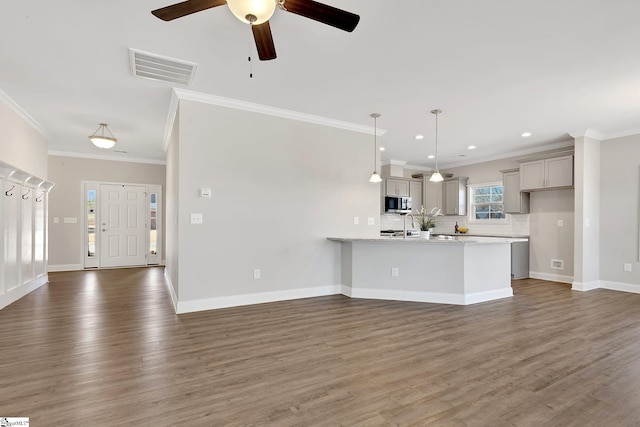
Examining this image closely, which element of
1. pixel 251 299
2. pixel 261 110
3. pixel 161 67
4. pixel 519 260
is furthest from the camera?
pixel 519 260

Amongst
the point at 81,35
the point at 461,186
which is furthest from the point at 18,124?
the point at 461,186

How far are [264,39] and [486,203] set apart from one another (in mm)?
7230

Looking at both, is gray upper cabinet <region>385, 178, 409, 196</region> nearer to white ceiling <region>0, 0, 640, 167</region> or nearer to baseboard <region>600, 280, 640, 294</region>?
white ceiling <region>0, 0, 640, 167</region>

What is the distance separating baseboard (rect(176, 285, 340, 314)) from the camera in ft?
13.3

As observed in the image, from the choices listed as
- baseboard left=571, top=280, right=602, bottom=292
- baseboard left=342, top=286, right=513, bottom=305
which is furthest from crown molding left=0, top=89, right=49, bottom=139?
baseboard left=571, top=280, right=602, bottom=292

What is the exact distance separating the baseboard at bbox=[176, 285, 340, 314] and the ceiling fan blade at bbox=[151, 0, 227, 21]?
315 cm

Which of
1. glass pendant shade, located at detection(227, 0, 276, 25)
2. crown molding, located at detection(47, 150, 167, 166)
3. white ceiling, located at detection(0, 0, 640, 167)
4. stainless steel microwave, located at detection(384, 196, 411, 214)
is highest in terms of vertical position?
white ceiling, located at detection(0, 0, 640, 167)

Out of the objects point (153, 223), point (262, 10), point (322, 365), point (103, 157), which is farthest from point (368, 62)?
point (103, 157)

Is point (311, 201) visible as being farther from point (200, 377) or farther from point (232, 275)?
point (200, 377)

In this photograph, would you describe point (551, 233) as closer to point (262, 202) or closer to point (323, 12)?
point (262, 202)

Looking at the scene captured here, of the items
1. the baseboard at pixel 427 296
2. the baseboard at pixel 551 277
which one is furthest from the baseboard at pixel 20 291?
the baseboard at pixel 551 277

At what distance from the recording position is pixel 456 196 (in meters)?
8.12

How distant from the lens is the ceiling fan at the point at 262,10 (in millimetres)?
1853

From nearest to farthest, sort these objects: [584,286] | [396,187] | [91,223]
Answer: [584,286] < [91,223] < [396,187]
